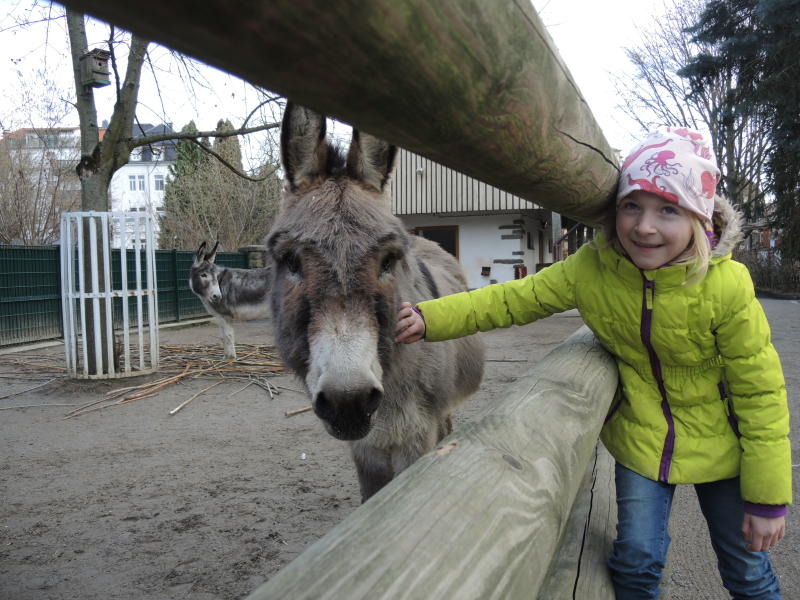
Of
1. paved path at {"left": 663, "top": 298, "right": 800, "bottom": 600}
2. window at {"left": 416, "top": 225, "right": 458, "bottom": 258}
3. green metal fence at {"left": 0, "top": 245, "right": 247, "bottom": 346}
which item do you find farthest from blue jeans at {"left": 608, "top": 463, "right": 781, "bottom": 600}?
window at {"left": 416, "top": 225, "right": 458, "bottom": 258}

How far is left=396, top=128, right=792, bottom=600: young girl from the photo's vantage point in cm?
177

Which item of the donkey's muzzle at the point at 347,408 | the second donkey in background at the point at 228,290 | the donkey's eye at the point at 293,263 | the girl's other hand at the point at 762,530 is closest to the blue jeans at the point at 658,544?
the girl's other hand at the point at 762,530

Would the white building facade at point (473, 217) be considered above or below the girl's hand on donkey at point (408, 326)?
above

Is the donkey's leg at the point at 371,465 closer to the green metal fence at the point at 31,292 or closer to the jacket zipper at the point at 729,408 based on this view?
the jacket zipper at the point at 729,408

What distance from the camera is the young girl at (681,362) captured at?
5.80 ft

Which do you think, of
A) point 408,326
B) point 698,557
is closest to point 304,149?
point 408,326

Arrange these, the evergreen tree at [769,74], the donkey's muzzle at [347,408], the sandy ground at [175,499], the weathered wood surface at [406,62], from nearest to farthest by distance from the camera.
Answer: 1. the weathered wood surface at [406,62]
2. the donkey's muzzle at [347,408]
3. the sandy ground at [175,499]
4. the evergreen tree at [769,74]

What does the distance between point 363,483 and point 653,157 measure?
2.22 meters

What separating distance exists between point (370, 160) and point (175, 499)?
3.45 metres

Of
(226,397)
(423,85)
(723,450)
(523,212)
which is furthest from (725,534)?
(523,212)

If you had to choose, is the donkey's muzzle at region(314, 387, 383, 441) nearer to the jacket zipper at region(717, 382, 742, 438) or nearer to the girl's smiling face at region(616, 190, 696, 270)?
the girl's smiling face at region(616, 190, 696, 270)

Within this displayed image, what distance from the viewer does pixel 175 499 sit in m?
4.25

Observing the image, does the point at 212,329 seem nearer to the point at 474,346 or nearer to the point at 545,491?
the point at 474,346

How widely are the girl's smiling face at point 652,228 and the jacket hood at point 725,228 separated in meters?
0.15
